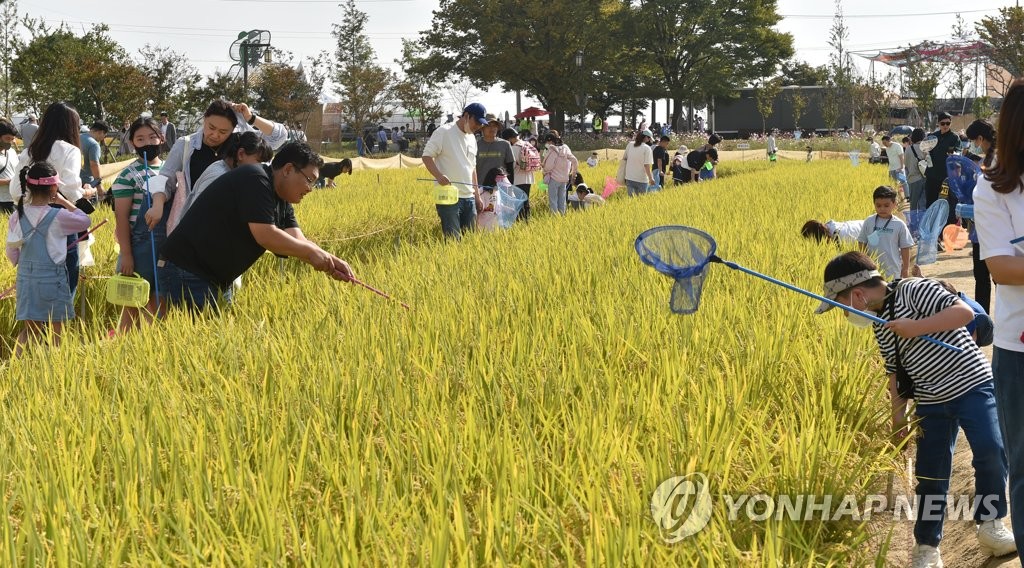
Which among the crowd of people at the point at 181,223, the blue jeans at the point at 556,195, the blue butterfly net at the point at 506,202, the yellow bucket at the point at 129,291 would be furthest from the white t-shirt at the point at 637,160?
the yellow bucket at the point at 129,291

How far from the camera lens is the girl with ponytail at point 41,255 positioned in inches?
167

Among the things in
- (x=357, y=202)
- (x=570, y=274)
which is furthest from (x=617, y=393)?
(x=357, y=202)

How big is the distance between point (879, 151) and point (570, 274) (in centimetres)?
1714

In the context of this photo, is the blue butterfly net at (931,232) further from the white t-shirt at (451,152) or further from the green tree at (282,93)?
the green tree at (282,93)

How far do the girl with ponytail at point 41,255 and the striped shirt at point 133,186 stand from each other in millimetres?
216

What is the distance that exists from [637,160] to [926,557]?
8.83 metres

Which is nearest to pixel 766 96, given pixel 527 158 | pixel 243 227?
pixel 527 158

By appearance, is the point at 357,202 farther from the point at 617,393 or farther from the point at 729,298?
the point at 617,393

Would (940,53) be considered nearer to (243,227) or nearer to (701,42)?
(701,42)

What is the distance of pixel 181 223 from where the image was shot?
3754 millimetres

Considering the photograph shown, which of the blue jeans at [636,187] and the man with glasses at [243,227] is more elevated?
the man with glasses at [243,227]

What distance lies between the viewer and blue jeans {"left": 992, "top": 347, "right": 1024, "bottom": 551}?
2.17m

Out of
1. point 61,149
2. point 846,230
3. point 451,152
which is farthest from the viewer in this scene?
point 451,152

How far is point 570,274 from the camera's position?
184 inches
